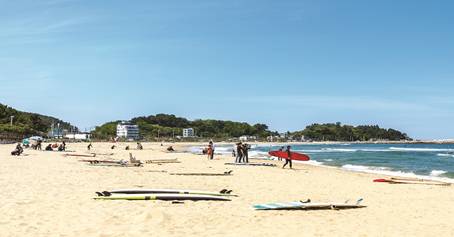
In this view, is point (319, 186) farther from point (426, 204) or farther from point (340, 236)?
point (340, 236)

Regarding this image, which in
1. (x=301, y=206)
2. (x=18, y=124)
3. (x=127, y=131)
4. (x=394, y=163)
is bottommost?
(x=394, y=163)

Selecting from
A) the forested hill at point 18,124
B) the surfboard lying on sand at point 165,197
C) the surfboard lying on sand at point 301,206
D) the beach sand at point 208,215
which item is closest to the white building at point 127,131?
the forested hill at point 18,124

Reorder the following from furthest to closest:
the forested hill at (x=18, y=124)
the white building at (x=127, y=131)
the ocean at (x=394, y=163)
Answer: the white building at (x=127, y=131) → the forested hill at (x=18, y=124) → the ocean at (x=394, y=163)

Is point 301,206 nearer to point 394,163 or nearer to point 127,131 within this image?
point 394,163

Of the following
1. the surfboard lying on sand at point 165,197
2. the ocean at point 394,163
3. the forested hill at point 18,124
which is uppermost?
the forested hill at point 18,124

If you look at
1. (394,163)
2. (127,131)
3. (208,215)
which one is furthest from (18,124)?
(208,215)

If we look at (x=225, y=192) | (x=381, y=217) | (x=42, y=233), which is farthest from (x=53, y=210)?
(x=381, y=217)

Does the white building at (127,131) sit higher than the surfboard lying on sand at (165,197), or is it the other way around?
the white building at (127,131)

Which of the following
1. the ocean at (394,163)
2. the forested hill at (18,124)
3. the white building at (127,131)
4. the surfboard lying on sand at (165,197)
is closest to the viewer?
the surfboard lying on sand at (165,197)

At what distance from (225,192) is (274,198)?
4.65 ft

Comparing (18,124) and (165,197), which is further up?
(18,124)

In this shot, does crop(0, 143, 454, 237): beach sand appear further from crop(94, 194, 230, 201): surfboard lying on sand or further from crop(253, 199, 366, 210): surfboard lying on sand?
crop(94, 194, 230, 201): surfboard lying on sand

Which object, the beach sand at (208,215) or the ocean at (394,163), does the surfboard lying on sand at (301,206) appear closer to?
the beach sand at (208,215)

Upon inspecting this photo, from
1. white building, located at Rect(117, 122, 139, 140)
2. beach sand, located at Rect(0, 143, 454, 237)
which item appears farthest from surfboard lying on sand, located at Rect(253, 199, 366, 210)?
white building, located at Rect(117, 122, 139, 140)
